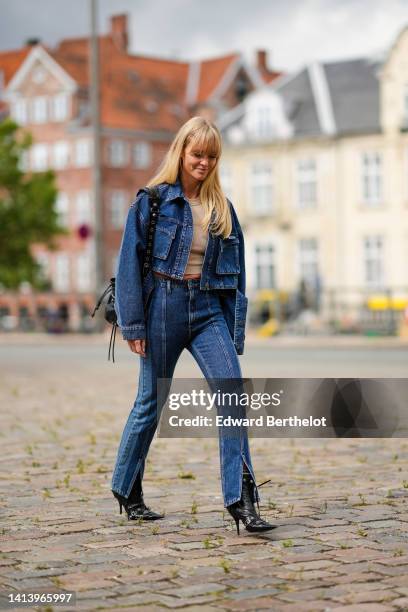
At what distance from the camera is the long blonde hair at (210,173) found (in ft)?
18.9

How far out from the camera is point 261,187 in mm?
50656

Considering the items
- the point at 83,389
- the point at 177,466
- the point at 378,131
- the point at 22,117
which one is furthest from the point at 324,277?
the point at 177,466

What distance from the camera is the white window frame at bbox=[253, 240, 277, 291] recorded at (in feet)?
164

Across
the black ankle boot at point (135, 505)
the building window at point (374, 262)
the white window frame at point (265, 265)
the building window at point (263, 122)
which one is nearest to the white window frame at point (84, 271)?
the white window frame at point (265, 265)

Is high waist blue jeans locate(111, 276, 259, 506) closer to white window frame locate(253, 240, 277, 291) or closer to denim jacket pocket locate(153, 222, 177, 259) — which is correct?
denim jacket pocket locate(153, 222, 177, 259)

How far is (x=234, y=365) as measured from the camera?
573cm

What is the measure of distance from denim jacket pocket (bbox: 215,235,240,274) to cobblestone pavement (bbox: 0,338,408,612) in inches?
46.4

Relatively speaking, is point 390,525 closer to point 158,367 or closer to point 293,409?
point 293,409

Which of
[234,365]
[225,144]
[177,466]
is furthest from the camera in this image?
[225,144]

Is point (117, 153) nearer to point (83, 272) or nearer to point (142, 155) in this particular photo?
point (142, 155)

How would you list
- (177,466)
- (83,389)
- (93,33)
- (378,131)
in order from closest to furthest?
(177,466) → (83,389) → (93,33) → (378,131)

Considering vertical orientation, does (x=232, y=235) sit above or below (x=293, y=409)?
above

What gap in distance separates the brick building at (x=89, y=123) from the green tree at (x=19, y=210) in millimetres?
20398

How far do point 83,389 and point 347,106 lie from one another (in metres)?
35.0
